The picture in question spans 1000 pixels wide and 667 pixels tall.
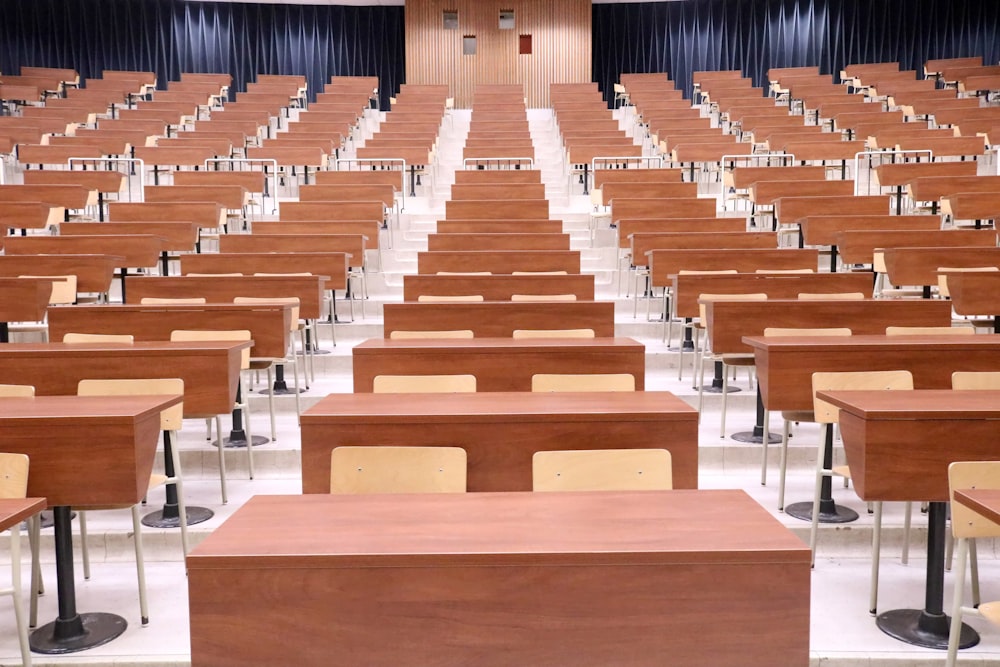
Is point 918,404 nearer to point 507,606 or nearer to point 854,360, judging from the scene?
point 854,360

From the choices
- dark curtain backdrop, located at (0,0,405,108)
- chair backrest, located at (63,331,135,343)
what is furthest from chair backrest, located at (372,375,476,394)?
dark curtain backdrop, located at (0,0,405,108)

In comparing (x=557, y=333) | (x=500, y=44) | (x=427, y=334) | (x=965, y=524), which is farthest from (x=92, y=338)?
(x=500, y=44)

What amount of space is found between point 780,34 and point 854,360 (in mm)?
13701

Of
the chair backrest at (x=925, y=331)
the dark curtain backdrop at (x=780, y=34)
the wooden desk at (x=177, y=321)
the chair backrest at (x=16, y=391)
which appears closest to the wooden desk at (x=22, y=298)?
the wooden desk at (x=177, y=321)

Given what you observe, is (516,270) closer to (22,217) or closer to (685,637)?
(22,217)

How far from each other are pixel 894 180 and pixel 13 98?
32.8 ft

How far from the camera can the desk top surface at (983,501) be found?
182cm

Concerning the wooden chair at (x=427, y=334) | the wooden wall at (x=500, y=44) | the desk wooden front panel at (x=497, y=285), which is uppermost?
the wooden wall at (x=500, y=44)

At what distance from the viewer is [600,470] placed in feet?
7.47

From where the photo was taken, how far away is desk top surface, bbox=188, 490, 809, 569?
1.50 metres

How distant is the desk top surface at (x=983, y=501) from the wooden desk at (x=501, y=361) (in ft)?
5.13

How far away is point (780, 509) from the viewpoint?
3.50 metres

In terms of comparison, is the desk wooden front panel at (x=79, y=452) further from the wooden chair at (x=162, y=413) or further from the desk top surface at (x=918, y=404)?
the desk top surface at (x=918, y=404)

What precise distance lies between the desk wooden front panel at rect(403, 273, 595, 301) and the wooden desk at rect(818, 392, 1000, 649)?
99.4 inches
